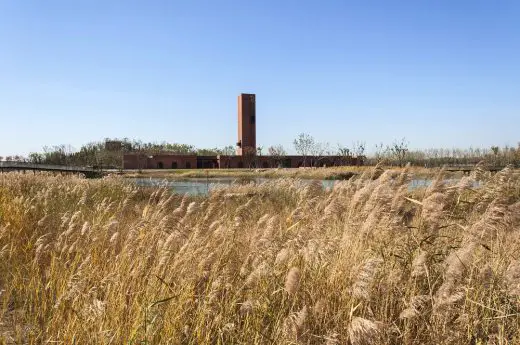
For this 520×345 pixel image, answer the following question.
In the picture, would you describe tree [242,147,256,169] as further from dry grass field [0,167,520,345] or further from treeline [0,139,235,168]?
dry grass field [0,167,520,345]

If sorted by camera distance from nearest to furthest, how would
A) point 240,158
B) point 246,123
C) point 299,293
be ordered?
point 299,293
point 240,158
point 246,123

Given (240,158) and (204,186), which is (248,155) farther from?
(204,186)

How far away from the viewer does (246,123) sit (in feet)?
193

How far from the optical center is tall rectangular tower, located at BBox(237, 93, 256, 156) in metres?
58.2

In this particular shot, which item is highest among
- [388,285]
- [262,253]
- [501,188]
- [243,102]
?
[243,102]

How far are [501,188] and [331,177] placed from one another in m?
25.4

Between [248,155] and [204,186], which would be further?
[248,155]

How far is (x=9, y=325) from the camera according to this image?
3414mm

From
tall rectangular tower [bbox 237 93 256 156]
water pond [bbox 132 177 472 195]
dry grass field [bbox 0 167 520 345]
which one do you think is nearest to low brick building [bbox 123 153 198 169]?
tall rectangular tower [bbox 237 93 256 156]

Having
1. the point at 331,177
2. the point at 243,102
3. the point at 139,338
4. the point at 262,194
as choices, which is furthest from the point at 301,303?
the point at 243,102

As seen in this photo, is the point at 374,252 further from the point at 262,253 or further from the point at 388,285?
the point at 262,253

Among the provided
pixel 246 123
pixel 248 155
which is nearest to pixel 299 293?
pixel 248 155

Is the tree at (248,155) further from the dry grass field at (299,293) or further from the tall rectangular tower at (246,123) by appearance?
the dry grass field at (299,293)

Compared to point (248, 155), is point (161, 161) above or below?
below
